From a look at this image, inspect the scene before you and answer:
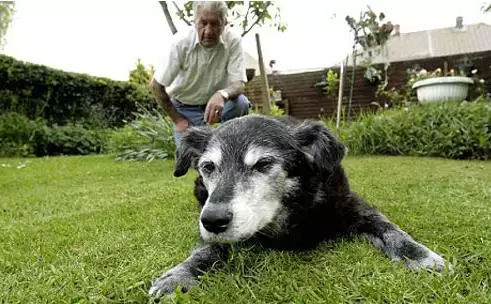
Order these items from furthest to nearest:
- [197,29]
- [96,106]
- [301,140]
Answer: [96,106] < [197,29] < [301,140]

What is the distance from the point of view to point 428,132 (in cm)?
657

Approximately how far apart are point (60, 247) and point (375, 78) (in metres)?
9.27

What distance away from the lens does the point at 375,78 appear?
10.2 metres

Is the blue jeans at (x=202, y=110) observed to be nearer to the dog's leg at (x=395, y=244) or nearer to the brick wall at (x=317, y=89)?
the dog's leg at (x=395, y=244)

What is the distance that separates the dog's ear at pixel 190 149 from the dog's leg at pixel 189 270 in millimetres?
557

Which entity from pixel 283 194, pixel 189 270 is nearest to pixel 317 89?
pixel 283 194

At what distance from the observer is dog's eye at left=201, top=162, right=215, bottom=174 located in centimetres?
207

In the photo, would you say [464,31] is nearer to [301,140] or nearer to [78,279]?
[301,140]

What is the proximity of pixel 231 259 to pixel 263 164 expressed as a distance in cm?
47

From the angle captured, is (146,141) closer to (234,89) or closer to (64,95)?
(64,95)

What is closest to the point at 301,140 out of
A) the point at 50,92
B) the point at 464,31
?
the point at 50,92

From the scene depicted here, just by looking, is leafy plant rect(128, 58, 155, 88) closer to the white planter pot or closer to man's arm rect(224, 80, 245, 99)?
the white planter pot

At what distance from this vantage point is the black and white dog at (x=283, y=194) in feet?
5.82

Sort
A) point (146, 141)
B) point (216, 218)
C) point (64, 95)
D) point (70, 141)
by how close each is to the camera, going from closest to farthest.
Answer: point (216, 218) < point (146, 141) < point (70, 141) < point (64, 95)
